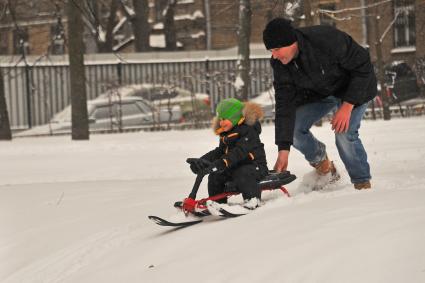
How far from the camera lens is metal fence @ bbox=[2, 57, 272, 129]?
23844 mm

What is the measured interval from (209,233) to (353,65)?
191 cm

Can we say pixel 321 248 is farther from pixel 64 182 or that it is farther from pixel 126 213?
pixel 64 182

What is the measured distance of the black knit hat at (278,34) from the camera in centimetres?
607

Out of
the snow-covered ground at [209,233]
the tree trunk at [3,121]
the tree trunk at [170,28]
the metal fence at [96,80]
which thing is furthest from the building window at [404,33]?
the snow-covered ground at [209,233]

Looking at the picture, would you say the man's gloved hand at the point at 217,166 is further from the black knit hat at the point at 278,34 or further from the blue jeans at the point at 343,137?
the black knit hat at the point at 278,34

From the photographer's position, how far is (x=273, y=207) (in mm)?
6195

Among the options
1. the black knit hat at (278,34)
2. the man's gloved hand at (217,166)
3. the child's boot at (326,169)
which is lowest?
the child's boot at (326,169)

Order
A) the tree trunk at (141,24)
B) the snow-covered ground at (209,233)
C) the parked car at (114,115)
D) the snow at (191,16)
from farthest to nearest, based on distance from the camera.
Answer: the snow at (191,16) → the tree trunk at (141,24) → the parked car at (114,115) → the snow-covered ground at (209,233)

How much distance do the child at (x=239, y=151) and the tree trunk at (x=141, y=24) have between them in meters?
28.5

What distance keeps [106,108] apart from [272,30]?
17.2m

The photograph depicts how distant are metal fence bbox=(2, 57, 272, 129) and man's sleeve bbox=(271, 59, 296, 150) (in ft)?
54.9

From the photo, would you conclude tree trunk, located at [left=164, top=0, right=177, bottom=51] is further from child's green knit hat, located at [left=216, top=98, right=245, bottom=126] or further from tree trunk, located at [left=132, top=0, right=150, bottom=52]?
child's green knit hat, located at [left=216, top=98, right=245, bottom=126]

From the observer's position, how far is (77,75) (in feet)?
58.1

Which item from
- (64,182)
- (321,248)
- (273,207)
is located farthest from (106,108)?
(321,248)
